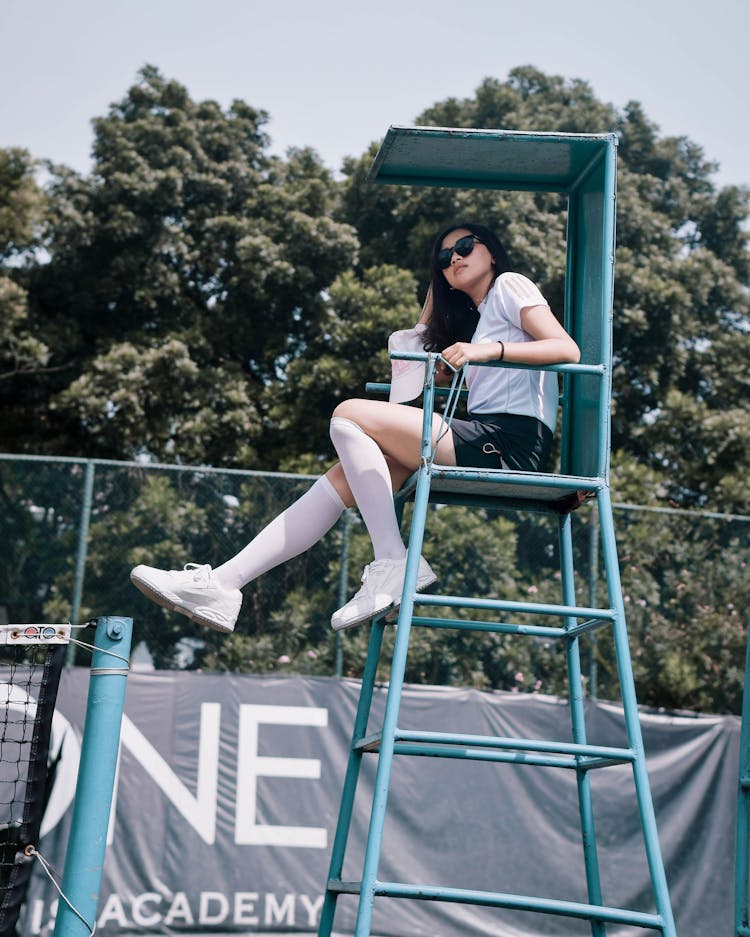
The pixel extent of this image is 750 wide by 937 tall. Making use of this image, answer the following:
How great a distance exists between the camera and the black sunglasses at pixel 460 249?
4008 millimetres

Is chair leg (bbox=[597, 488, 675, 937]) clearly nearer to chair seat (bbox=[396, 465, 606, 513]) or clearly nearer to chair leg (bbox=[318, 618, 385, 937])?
chair seat (bbox=[396, 465, 606, 513])

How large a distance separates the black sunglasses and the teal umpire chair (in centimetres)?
21

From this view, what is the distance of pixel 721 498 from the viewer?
1592 centimetres

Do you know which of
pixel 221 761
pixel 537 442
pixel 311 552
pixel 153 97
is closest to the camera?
pixel 537 442

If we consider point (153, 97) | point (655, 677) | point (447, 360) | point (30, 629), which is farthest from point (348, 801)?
point (153, 97)

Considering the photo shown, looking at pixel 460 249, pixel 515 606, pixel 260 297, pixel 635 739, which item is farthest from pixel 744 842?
pixel 260 297

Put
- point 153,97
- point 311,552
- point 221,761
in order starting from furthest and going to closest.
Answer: point 153,97
point 311,552
point 221,761

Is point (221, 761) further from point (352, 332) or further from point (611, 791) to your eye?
point (352, 332)

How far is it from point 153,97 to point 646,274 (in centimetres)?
814

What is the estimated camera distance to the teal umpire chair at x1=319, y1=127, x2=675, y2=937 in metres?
3.15

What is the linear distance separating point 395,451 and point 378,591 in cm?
47

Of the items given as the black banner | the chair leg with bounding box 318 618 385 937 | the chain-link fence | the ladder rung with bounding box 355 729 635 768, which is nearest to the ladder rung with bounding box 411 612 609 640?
the chair leg with bounding box 318 618 385 937

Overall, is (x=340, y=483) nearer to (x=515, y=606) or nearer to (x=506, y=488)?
(x=506, y=488)

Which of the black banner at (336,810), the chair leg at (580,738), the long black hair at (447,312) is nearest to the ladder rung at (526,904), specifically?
the chair leg at (580,738)
